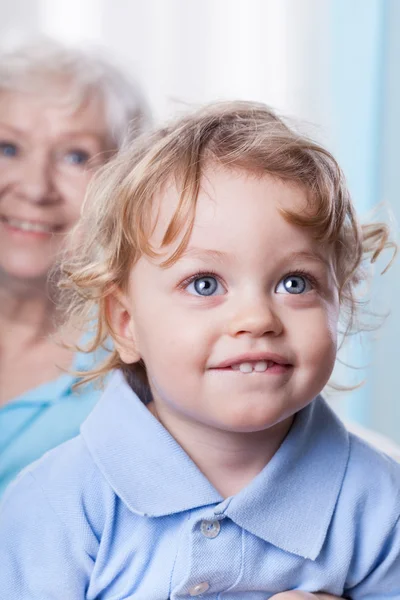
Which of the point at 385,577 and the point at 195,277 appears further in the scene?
the point at 385,577

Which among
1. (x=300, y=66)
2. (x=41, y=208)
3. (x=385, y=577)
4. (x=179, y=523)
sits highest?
(x=300, y=66)

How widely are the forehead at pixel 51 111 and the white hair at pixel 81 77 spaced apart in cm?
1

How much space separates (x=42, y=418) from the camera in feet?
5.35

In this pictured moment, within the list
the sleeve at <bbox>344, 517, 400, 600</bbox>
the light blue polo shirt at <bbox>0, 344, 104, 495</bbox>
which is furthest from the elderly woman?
the sleeve at <bbox>344, 517, 400, 600</bbox>

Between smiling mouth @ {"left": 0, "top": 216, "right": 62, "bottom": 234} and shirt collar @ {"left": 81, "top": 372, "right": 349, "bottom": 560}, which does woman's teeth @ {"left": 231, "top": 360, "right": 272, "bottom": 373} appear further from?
smiling mouth @ {"left": 0, "top": 216, "right": 62, "bottom": 234}

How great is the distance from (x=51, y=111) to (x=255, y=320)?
28.7 inches

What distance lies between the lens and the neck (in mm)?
1328

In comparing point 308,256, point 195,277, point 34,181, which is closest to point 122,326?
point 195,277

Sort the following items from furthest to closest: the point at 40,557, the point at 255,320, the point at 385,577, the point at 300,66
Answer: the point at 300,66 < the point at 385,577 < the point at 40,557 < the point at 255,320

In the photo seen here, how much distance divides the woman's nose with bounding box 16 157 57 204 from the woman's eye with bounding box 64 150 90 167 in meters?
0.04

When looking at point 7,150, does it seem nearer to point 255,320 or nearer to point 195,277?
point 195,277

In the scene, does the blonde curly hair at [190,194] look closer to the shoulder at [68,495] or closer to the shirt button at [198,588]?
the shoulder at [68,495]

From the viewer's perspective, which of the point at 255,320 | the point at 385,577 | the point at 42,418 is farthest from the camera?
the point at 42,418

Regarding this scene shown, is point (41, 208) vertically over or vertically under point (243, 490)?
over
